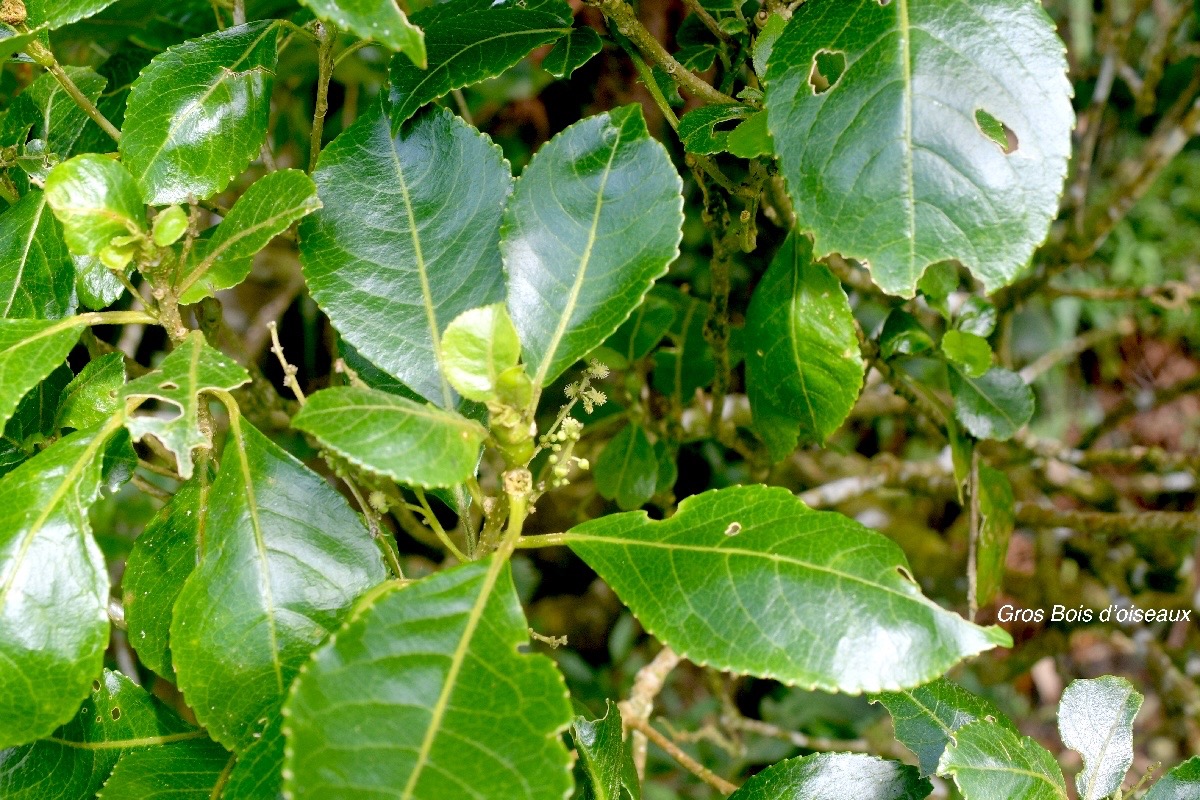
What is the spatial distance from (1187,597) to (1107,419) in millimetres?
410

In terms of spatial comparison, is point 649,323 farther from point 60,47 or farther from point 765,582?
point 60,47

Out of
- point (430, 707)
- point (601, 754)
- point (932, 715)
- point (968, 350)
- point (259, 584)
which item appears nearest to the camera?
point (430, 707)

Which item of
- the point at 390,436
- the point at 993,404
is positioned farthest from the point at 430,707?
the point at 993,404

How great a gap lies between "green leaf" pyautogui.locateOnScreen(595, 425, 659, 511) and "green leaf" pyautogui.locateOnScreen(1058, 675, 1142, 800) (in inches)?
21.9

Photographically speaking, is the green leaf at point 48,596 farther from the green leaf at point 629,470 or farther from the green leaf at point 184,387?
the green leaf at point 629,470

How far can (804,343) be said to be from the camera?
2.96 ft

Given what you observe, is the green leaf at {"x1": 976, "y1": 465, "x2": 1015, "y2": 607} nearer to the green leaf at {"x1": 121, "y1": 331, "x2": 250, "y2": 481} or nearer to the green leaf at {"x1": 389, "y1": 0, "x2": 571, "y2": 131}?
the green leaf at {"x1": 389, "y1": 0, "x2": 571, "y2": 131}

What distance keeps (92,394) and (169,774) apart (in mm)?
342

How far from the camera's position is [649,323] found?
124 centimetres

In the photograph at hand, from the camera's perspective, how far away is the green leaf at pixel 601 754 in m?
0.79

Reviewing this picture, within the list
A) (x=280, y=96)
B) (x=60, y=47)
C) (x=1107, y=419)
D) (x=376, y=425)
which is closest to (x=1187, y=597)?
(x=1107, y=419)

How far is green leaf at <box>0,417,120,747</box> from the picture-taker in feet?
2.17

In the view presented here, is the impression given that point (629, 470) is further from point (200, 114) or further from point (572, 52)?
point (200, 114)

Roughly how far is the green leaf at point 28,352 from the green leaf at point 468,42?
1.07ft
